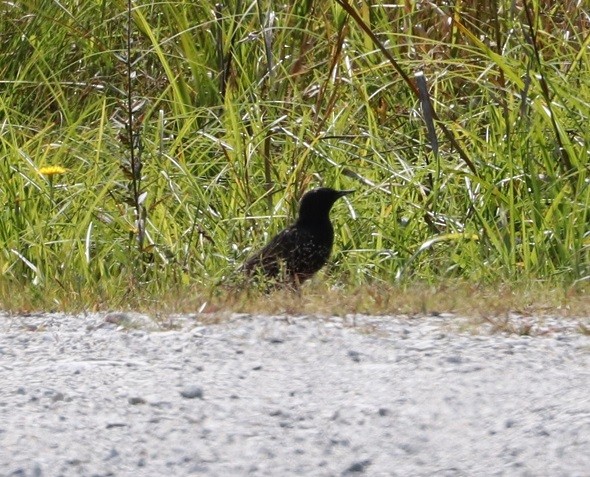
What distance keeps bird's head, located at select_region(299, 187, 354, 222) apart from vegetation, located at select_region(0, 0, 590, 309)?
0.75 feet

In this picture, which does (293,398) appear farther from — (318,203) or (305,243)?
(318,203)

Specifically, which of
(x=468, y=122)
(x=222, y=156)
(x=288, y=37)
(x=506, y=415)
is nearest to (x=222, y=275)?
(x=222, y=156)

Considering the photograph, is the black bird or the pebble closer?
the pebble

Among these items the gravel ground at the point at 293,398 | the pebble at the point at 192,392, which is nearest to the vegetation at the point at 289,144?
the gravel ground at the point at 293,398

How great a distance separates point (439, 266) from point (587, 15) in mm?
1853

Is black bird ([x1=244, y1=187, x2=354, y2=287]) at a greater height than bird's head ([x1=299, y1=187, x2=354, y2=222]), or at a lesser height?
lesser

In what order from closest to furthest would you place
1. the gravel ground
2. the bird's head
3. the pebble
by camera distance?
1. the gravel ground
2. the pebble
3. the bird's head

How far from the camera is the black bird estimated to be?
6.12m

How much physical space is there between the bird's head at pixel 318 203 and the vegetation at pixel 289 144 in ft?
0.75

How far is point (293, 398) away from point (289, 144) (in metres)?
3.69

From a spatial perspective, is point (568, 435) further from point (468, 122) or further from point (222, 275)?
point (468, 122)

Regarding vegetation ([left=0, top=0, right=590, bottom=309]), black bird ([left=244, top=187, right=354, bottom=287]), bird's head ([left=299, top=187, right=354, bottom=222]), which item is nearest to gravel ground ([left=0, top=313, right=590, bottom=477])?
vegetation ([left=0, top=0, right=590, bottom=309])

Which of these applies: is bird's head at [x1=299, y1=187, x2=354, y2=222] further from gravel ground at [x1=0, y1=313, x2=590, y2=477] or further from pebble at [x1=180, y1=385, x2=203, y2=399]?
pebble at [x1=180, y1=385, x2=203, y2=399]

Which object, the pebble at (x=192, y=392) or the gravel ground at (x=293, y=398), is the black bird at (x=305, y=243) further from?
the pebble at (x=192, y=392)
